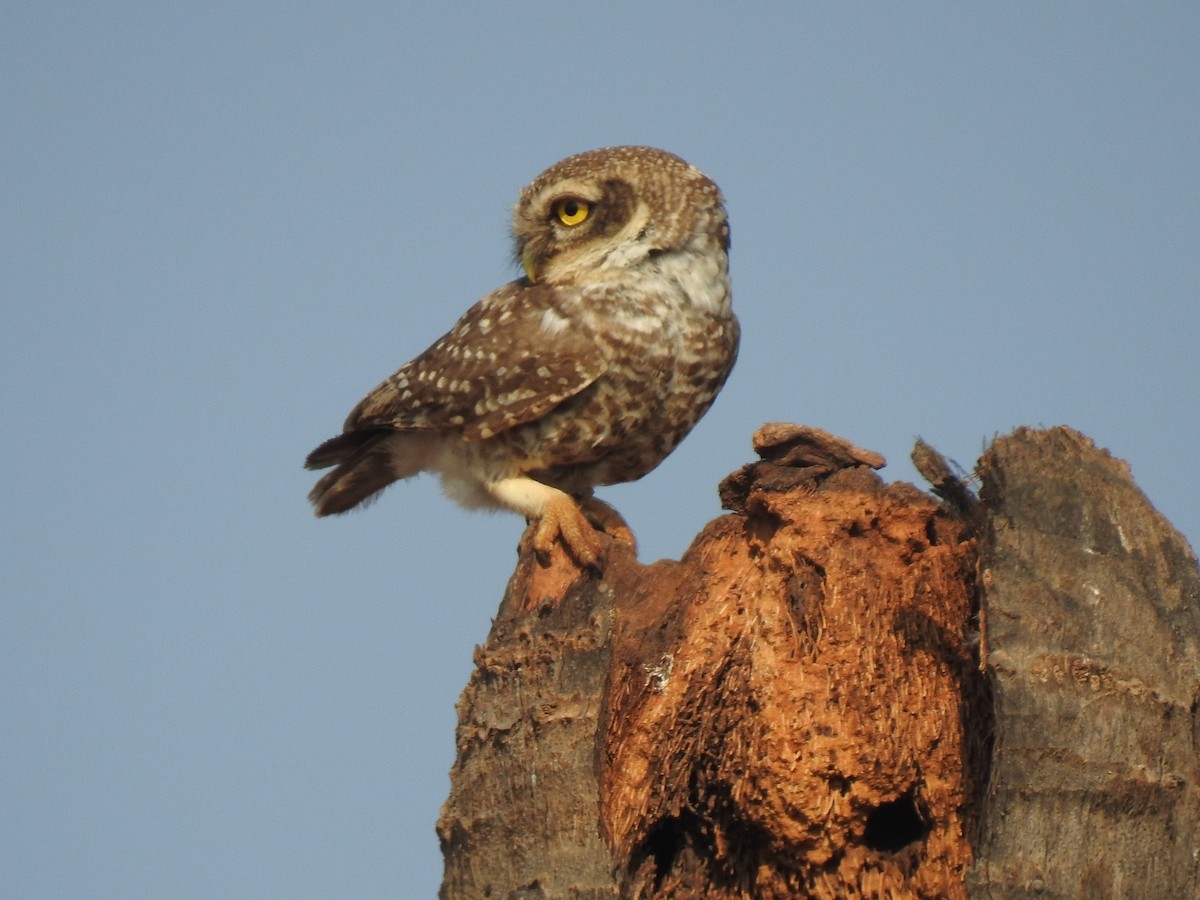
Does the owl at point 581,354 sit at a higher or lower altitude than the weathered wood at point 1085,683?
higher

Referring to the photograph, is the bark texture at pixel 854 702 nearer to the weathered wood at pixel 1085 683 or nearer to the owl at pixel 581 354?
the weathered wood at pixel 1085 683

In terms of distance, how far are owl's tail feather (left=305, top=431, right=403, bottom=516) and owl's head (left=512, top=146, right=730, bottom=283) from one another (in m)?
1.06

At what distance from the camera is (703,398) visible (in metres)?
6.36

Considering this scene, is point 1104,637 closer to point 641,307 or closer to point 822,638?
point 822,638

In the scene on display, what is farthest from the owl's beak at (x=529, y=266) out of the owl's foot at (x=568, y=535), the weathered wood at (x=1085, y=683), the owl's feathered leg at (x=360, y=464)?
the weathered wood at (x=1085, y=683)

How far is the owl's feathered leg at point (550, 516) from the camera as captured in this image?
510 cm

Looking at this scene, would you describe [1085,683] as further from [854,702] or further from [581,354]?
[581,354]

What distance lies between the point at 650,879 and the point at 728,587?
0.92 metres

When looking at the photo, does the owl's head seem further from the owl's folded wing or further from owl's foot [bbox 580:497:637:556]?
owl's foot [bbox 580:497:637:556]

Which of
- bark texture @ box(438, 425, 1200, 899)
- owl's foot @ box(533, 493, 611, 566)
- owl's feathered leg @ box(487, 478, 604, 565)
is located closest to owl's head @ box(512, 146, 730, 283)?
owl's feathered leg @ box(487, 478, 604, 565)

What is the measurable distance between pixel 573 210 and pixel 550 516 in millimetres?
1744

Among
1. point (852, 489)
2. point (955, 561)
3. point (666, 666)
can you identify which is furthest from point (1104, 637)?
point (666, 666)

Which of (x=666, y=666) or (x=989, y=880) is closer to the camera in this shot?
(x=989, y=880)

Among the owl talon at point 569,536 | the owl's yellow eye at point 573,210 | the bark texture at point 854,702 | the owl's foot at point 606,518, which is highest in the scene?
the owl's yellow eye at point 573,210
